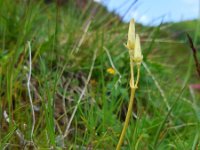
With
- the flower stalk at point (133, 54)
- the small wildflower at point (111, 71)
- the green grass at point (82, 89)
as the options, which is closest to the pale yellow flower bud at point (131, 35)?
the flower stalk at point (133, 54)

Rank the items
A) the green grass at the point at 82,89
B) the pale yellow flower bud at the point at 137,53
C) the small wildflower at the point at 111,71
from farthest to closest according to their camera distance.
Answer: the small wildflower at the point at 111,71, the green grass at the point at 82,89, the pale yellow flower bud at the point at 137,53

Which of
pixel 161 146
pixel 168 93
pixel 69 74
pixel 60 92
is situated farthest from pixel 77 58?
pixel 161 146

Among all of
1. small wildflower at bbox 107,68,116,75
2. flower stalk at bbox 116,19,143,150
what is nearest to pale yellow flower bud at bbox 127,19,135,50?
flower stalk at bbox 116,19,143,150

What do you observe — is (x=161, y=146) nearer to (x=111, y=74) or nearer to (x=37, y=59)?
(x=111, y=74)

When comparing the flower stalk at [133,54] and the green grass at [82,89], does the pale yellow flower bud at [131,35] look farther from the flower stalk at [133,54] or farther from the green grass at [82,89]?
the green grass at [82,89]

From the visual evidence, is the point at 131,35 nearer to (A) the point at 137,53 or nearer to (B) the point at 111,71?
(A) the point at 137,53

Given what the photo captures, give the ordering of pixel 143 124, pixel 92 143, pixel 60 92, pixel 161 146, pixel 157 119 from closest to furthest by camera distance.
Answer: pixel 92 143 → pixel 161 146 → pixel 143 124 → pixel 157 119 → pixel 60 92

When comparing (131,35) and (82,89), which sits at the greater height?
(131,35)

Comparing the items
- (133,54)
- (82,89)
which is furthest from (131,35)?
(82,89)

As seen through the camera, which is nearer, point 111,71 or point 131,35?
point 131,35

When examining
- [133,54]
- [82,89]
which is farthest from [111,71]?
[133,54]

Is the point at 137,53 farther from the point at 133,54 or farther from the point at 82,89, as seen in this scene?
the point at 82,89
